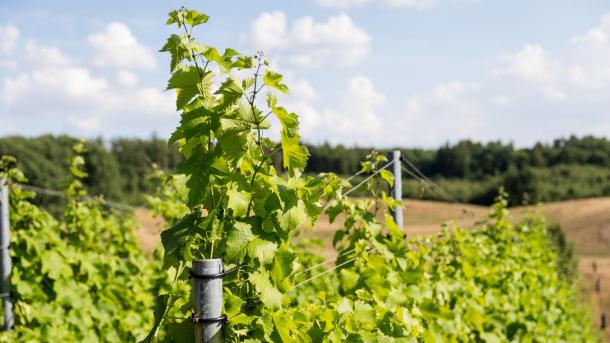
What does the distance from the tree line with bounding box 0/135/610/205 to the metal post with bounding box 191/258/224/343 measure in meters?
39.0

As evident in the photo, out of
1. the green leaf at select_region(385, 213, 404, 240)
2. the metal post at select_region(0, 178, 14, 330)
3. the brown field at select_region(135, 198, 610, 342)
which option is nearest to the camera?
the green leaf at select_region(385, 213, 404, 240)

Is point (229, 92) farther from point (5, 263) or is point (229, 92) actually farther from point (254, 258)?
point (5, 263)

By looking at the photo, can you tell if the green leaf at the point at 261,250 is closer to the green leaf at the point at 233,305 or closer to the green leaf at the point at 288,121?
the green leaf at the point at 233,305

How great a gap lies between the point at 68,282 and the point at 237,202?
3645 mm

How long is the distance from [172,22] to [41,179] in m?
35.6

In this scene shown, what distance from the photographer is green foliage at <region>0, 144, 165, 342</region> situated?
15.8 ft

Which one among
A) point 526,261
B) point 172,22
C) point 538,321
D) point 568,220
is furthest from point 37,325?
point 568,220

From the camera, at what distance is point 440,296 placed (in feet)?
12.4

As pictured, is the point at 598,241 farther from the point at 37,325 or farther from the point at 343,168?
the point at 343,168

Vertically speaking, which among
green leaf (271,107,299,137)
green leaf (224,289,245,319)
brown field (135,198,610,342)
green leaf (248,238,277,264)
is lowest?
brown field (135,198,610,342)

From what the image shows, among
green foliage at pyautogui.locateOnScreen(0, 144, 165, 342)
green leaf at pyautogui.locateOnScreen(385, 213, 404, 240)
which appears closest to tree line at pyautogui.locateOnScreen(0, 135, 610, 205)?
green foliage at pyautogui.locateOnScreen(0, 144, 165, 342)

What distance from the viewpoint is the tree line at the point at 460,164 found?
1674 inches

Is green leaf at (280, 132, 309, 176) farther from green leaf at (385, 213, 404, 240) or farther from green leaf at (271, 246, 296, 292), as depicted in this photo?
green leaf at (385, 213, 404, 240)

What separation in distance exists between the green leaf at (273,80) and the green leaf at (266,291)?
546mm
